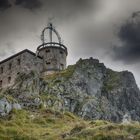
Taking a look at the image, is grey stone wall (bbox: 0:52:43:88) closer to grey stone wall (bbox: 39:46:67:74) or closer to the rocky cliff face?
grey stone wall (bbox: 39:46:67:74)

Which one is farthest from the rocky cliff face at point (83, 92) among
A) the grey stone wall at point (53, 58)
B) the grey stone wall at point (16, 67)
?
the grey stone wall at point (16, 67)

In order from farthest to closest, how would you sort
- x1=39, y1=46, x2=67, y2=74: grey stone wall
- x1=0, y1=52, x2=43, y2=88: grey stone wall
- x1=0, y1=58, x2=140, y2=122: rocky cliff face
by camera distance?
x1=39, y1=46, x2=67, y2=74: grey stone wall, x1=0, y1=52, x2=43, y2=88: grey stone wall, x1=0, y1=58, x2=140, y2=122: rocky cliff face

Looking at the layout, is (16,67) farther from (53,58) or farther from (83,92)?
(83,92)

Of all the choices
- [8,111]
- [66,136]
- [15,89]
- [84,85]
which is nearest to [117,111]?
[84,85]

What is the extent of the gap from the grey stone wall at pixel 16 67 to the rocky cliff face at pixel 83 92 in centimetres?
290

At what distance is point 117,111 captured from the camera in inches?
3642

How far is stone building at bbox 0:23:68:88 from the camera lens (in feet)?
308

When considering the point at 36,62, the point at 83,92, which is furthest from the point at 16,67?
the point at 83,92

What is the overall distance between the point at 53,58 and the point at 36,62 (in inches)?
164

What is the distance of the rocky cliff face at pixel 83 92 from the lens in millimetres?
81000

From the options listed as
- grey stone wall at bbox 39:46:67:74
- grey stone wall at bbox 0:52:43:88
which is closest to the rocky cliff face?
grey stone wall at bbox 39:46:67:74

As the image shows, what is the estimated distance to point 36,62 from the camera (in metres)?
96.8

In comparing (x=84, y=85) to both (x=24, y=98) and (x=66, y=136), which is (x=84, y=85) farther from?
(x=66, y=136)

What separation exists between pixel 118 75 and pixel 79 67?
12.5 meters
